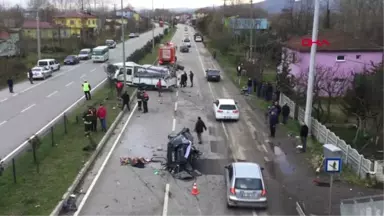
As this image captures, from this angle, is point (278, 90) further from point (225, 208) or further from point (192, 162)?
point (225, 208)

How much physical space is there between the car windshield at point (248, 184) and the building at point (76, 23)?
79.4 meters

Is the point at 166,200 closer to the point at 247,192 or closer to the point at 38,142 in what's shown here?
the point at 247,192

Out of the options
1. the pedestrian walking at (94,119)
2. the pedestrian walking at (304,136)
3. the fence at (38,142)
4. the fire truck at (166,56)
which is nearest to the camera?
the fence at (38,142)

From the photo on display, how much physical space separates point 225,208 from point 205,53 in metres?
62.5

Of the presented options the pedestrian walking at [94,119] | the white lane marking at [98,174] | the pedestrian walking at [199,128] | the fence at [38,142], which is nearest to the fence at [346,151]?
the pedestrian walking at [199,128]

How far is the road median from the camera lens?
45.7ft

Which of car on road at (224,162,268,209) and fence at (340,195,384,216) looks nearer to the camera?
fence at (340,195,384,216)

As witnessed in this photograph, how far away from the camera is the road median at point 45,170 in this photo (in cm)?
1393

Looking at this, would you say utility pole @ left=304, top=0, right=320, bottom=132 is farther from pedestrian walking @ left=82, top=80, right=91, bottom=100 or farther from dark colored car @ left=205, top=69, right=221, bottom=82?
dark colored car @ left=205, top=69, right=221, bottom=82

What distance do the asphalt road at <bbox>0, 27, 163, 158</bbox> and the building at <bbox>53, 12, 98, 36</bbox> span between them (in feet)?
150

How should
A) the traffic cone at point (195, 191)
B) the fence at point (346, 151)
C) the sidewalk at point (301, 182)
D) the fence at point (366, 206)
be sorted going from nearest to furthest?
the fence at point (366, 206) < the sidewalk at point (301, 182) < the traffic cone at point (195, 191) < the fence at point (346, 151)

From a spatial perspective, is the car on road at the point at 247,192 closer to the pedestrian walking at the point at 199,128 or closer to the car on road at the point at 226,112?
the pedestrian walking at the point at 199,128

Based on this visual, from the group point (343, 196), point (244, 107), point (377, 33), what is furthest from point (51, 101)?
point (377, 33)

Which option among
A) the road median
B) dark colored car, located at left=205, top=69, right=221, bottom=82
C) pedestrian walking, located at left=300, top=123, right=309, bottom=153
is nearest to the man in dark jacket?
pedestrian walking, located at left=300, top=123, right=309, bottom=153
